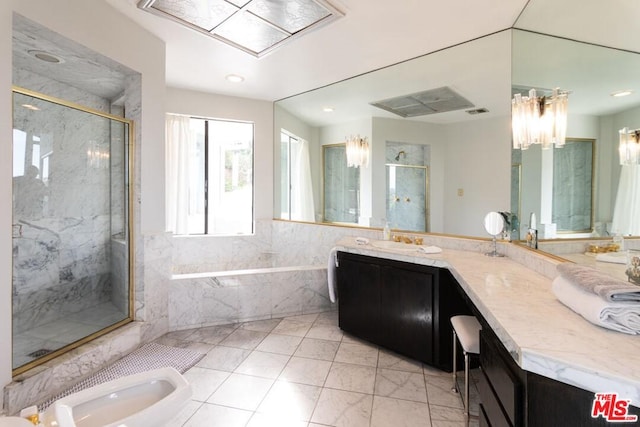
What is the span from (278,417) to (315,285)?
162 centimetres

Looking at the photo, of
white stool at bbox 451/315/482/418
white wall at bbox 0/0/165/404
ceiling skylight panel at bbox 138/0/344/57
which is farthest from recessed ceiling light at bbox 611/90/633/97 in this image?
white wall at bbox 0/0/165/404

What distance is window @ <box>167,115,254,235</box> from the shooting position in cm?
368

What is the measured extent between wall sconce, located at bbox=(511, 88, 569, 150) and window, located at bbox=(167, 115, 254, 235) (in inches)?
120

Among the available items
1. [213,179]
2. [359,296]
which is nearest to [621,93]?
[359,296]

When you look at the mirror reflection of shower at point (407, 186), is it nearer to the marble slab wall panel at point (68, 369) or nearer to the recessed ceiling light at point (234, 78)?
the recessed ceiling light at point (234, 78)

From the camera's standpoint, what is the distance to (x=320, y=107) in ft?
11.8

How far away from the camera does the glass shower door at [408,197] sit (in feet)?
9.22

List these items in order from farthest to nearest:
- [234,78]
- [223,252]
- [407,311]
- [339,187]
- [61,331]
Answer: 1. [223,252]
2. [339,187]
3. [234,78]
4. [61,331]
5. [407,311]

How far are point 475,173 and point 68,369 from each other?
332 cm

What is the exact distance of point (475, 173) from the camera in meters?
2.50

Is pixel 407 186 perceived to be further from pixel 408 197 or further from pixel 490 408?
pixel 490 408

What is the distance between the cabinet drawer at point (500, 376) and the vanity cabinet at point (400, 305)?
2.00 ft

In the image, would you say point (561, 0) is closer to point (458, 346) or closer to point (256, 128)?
point (458, 346)

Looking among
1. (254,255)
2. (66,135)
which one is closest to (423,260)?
(254,255)
